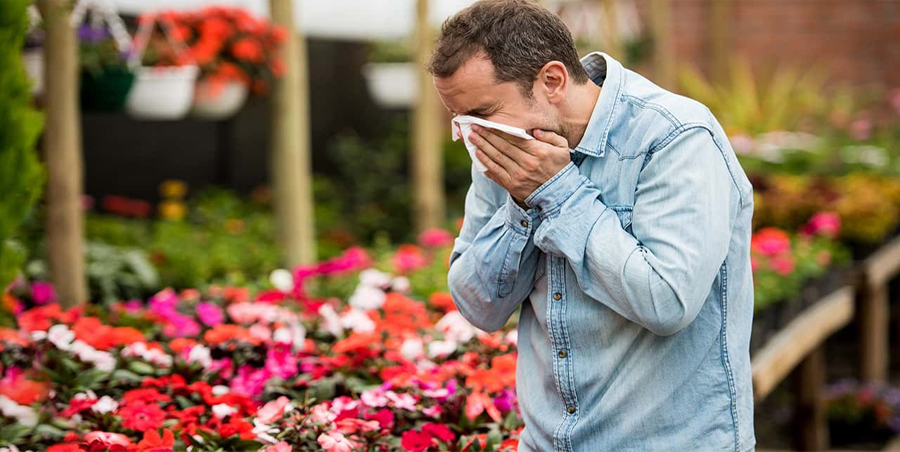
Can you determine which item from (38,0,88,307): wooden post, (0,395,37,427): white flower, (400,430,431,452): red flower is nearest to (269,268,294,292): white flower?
(38,0,88,307): wooden post

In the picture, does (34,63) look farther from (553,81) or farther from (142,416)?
(553,81)

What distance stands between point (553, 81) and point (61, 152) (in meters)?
2.19

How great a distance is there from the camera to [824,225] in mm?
5457

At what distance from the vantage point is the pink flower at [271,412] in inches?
80.6

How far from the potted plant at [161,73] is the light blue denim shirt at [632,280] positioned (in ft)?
8.93

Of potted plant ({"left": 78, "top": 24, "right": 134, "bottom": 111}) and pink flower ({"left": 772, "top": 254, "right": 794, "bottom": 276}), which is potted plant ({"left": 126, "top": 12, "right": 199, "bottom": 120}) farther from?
pink flower ({"left": 772, "top": 254, "right": 794, "bottom": 276})

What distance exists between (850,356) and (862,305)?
1559 millimetres

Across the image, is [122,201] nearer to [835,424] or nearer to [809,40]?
[835,424]

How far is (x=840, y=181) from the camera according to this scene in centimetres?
687

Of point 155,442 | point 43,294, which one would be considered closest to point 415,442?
point 155,442

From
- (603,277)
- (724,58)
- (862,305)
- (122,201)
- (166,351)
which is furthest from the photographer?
(724,58)

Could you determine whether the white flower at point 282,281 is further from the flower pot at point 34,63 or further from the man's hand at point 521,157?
the man's hand at point 521,157

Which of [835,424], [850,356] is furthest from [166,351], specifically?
[850,356]

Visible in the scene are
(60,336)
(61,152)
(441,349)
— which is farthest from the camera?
(61,152)
